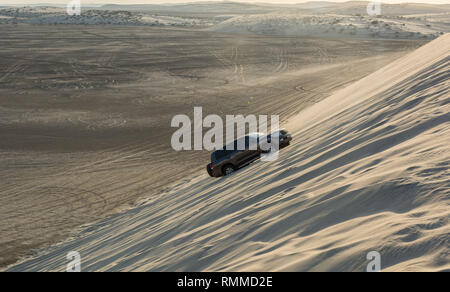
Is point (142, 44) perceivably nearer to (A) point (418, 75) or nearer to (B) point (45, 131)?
(B) point (45, 131)

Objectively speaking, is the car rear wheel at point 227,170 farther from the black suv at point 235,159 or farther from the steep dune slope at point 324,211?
the steep dune slope at point 324,211

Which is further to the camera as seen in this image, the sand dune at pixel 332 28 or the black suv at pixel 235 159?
the sand dune at pixel 332 28

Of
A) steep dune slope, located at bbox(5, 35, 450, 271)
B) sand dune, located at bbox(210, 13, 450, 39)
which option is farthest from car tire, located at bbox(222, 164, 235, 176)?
sand dune, located at bbox(210, 13, 450, 39)

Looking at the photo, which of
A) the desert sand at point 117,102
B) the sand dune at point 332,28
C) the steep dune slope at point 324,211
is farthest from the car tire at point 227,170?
the sand dune at point 332,28

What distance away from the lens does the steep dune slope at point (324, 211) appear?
17.5 ft

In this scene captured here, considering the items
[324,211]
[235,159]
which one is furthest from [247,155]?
[324,211]

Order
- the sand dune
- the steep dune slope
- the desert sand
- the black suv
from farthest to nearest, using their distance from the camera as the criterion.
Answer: the sand dune, the desert sand, the black suv, the steep dune slope

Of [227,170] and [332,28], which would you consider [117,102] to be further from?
[332,28]

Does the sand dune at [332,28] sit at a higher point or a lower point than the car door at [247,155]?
higher

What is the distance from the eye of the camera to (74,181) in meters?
17.1

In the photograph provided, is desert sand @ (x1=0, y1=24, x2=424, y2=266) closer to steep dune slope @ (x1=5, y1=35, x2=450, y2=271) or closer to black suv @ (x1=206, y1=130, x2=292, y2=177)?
black suv @ (x1=206, y1=130, x2=292, y2=177)

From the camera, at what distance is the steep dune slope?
210 inches

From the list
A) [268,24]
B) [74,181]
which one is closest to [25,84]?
[74,181]

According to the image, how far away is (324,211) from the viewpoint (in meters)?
6.73
